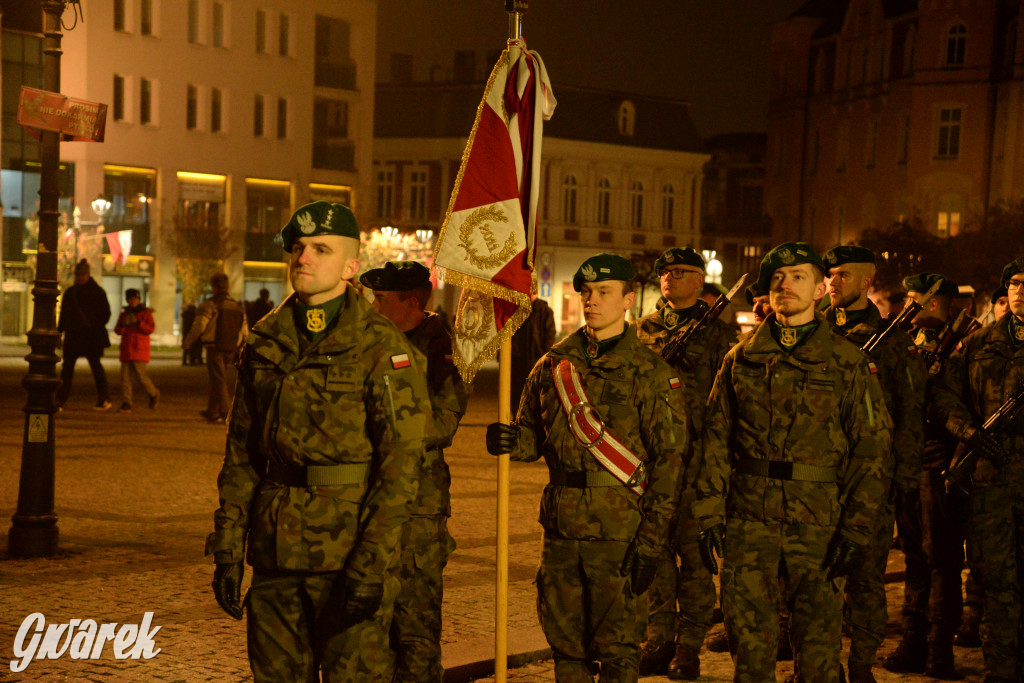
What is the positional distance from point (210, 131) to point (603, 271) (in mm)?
51107

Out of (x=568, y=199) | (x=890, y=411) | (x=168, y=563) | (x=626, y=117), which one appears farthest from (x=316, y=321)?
(x=626, y=117)

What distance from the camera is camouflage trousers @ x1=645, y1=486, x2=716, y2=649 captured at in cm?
711

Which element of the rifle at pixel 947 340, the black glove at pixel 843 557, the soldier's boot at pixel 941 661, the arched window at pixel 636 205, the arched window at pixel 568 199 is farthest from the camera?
the arched window at pixel 636 205

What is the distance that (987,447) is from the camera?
6.77 metres

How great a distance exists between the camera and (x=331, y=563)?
4531mm

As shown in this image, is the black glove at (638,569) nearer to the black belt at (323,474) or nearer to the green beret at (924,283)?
the black belt at (323,474)

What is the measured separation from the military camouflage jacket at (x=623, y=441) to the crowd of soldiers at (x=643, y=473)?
0.01 metres

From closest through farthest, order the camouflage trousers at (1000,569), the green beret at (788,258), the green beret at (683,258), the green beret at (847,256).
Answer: the green beret at (788,258), the camouflage trousers at (1000,569), the green beret at (847,256), the green beret at (683,258)

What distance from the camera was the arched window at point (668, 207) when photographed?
69.1 metres

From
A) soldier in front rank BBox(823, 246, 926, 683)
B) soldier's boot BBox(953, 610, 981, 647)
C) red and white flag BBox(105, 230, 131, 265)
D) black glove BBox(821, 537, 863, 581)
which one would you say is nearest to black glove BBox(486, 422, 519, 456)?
black glove BBox(821, 537, 863, 581)

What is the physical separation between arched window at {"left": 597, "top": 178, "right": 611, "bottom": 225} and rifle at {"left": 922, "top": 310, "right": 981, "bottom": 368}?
57.3m

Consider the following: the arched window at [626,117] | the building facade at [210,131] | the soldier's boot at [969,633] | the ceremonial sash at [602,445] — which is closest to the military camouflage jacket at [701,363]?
the ceremonial sash at [602,445]

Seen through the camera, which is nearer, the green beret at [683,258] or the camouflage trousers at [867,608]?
the camouflage trousers at [867,608]

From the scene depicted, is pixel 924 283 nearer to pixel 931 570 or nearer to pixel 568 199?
pixel 931 570
